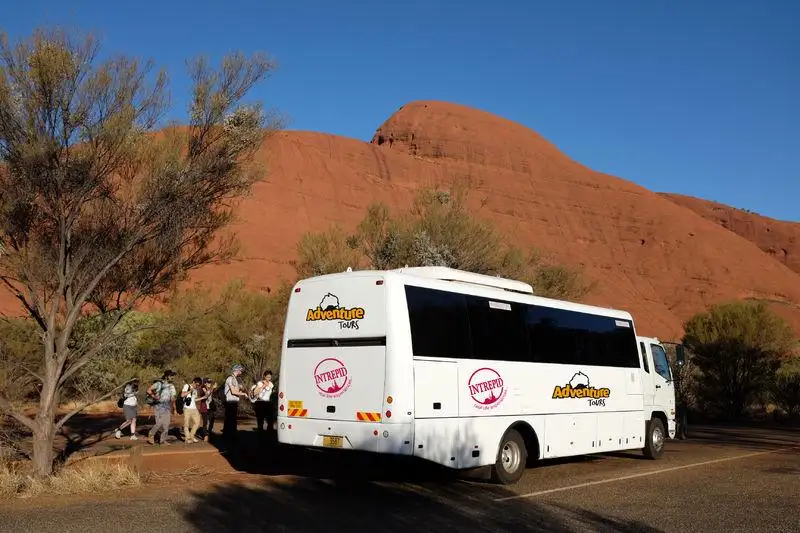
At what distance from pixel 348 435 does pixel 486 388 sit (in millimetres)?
2421

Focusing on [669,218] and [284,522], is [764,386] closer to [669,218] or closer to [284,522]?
[284,522]

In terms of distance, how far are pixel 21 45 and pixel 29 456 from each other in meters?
6.41

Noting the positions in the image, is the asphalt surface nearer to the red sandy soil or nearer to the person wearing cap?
the person wearing cap

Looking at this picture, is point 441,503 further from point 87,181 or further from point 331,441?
point 87,181

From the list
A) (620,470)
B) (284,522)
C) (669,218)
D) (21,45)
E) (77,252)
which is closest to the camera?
(284,522)

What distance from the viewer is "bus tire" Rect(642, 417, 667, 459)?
16.5 m

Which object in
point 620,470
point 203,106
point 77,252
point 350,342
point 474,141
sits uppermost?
point 474,141

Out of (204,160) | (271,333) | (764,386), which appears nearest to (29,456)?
(204,160)

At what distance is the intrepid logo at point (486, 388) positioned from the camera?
466 inches

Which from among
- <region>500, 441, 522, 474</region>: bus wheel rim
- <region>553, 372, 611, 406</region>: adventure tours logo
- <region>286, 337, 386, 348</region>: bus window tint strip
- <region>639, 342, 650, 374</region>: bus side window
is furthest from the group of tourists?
<region>639, 342, 650, 374</region>: bus side window

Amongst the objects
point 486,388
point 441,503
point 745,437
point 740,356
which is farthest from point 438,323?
point 740,356

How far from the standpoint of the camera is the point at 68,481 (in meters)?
10.7

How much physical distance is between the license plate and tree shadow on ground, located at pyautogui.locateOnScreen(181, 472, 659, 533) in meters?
0.70

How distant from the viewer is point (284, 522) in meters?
8.84
